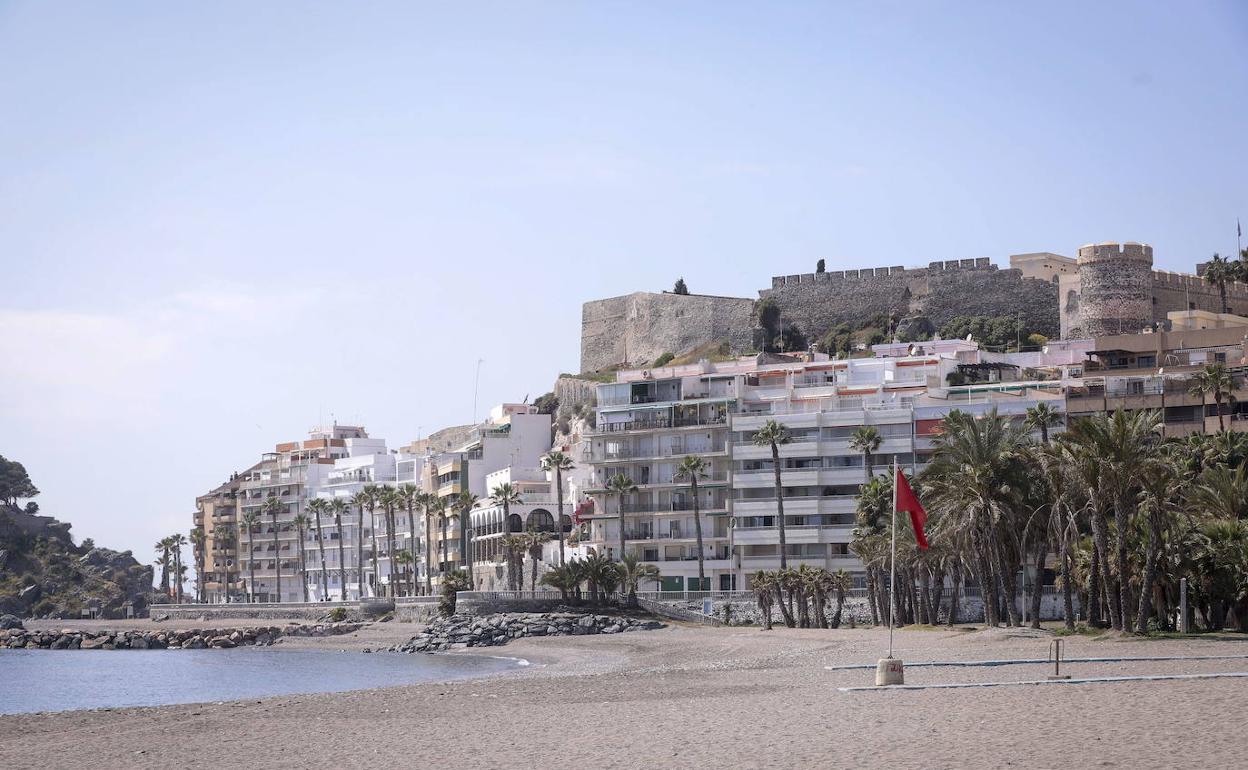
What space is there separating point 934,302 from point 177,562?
75.2 metres

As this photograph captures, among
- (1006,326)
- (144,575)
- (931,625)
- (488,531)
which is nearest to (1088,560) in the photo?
(931,625)

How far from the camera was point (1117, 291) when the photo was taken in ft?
341

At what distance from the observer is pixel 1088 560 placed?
49875mm

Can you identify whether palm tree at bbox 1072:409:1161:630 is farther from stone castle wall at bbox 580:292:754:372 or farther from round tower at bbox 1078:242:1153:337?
stone castle wall at bbox 580:292:754:372

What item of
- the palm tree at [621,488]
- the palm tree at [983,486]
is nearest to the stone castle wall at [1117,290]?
the palm tree at [621,488]

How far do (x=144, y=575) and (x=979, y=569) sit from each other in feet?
385

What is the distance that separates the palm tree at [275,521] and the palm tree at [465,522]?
2641 centimetres

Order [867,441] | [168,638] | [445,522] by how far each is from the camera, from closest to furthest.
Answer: [867,441] < [168,638] < [445,522]

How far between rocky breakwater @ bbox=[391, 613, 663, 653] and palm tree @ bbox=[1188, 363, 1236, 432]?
26.5m

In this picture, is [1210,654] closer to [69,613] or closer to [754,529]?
[754,529]

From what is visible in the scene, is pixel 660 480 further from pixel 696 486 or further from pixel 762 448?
pixel 762 448

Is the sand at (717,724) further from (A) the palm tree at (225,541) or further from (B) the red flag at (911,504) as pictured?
(A) the palm tree at (225,541)

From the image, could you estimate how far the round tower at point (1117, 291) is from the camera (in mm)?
103312

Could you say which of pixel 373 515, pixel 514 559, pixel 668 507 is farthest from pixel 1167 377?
pixel 373 515
